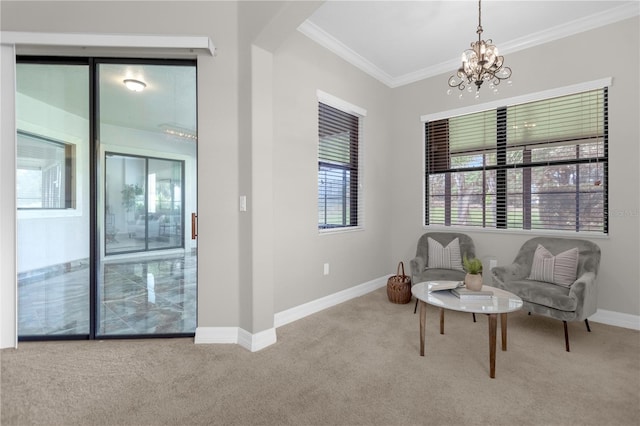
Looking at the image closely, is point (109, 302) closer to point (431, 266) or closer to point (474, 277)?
point (474, 277)

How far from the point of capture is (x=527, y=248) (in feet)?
10.9

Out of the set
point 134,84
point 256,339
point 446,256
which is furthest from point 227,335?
point 446,256

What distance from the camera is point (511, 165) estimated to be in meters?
3.63

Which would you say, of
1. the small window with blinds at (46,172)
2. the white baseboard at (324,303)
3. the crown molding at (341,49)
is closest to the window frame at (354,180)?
the crown molding at (341,49)

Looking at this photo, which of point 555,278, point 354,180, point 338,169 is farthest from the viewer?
point 354,180

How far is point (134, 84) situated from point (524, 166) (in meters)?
4.25

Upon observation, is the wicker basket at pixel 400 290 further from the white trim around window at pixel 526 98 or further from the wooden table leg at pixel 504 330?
the white trim around window at pixel 526 98

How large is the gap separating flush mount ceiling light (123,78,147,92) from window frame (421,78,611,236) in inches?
136

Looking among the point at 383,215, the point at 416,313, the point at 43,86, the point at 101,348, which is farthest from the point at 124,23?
the point at 416,313

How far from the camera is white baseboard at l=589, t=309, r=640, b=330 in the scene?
2.92 m

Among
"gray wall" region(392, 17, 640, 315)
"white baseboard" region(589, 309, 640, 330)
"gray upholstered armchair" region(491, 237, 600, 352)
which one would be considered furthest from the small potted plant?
"white baseboard" region(589, 309, 640, 330)

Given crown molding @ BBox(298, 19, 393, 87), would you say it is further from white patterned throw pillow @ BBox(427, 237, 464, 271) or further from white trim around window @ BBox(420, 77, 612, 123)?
white patterned throw pillow @ BBox(427, 237, 464, 271)

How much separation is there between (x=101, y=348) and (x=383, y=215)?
11.7 feet

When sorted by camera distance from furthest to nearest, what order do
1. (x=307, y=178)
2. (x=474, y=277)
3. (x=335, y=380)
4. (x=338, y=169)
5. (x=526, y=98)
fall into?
(x=338, y=169) < (x=526, y=98) < (x=307, y=178) < (x=474, y=277) < (x=335, y=380)
